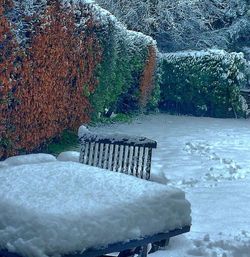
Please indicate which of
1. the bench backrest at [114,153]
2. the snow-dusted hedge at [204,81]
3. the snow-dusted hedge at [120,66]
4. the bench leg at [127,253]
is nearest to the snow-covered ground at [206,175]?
the bench backrest at [114,153]

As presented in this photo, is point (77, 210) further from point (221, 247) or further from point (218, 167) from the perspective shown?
point (218, 167)

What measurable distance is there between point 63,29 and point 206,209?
12.4 feet

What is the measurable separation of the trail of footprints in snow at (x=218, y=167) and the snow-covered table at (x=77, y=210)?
4.64 metres

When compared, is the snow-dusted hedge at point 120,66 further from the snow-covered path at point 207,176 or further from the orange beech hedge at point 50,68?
the snow-covered path at point 207,176

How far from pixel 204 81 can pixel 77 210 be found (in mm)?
16637

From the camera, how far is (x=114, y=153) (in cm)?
507

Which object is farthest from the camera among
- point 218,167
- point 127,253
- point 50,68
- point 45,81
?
point 218,167

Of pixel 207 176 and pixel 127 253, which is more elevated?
pixel 127 253

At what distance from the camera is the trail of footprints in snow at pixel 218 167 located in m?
7.55

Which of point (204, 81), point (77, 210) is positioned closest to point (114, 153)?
point (77, 210)

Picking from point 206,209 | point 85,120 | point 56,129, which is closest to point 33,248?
point 206,209

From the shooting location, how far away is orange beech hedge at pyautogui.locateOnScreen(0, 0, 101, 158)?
643 centimetres

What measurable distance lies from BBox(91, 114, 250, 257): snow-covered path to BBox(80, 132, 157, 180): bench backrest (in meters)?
0.17

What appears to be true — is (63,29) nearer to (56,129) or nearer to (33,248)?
(56,129)
